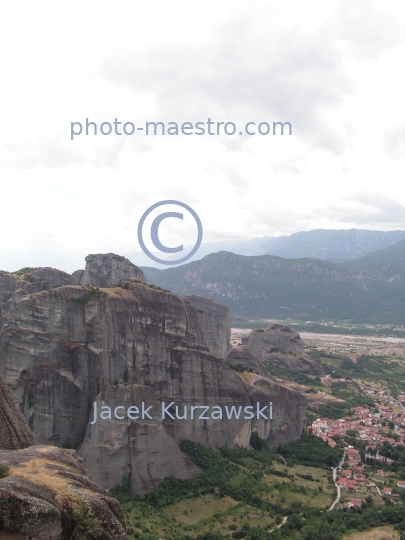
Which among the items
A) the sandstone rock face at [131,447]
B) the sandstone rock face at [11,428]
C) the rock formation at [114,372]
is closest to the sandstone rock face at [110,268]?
the rock formation at [114,372]

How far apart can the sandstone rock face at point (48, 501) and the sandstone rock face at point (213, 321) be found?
60.7 meters

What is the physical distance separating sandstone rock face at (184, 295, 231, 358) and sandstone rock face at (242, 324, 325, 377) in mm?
18790

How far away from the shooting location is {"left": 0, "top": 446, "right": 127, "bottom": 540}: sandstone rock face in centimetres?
1188

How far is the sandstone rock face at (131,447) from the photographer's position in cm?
3309

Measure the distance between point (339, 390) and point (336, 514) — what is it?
167 feet

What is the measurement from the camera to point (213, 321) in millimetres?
78500

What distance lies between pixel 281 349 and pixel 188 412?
205 ft

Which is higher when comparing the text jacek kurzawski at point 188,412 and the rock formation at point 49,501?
the rock formation at point 49,501

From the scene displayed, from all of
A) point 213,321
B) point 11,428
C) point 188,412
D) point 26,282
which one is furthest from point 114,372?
point 213,321

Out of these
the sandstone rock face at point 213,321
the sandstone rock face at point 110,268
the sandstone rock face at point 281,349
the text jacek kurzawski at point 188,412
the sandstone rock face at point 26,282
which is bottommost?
the sandstone rock face at point 281,349

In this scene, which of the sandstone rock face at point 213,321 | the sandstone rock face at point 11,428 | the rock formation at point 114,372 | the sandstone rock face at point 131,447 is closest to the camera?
the sandstone rock face at point 11,428

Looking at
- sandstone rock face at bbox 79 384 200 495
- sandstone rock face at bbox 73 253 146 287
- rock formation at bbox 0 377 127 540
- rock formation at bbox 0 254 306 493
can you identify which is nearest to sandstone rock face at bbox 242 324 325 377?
sandstone rock face at bbox 73 253 146 287

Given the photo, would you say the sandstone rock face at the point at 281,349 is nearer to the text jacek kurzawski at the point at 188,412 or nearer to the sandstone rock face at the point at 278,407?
the sandstone rock face at the point at 278,407

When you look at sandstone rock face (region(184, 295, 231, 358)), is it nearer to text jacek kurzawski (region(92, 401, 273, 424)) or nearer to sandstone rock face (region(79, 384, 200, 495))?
text jacek kurzawski (region(92, 401, 273, 424))
